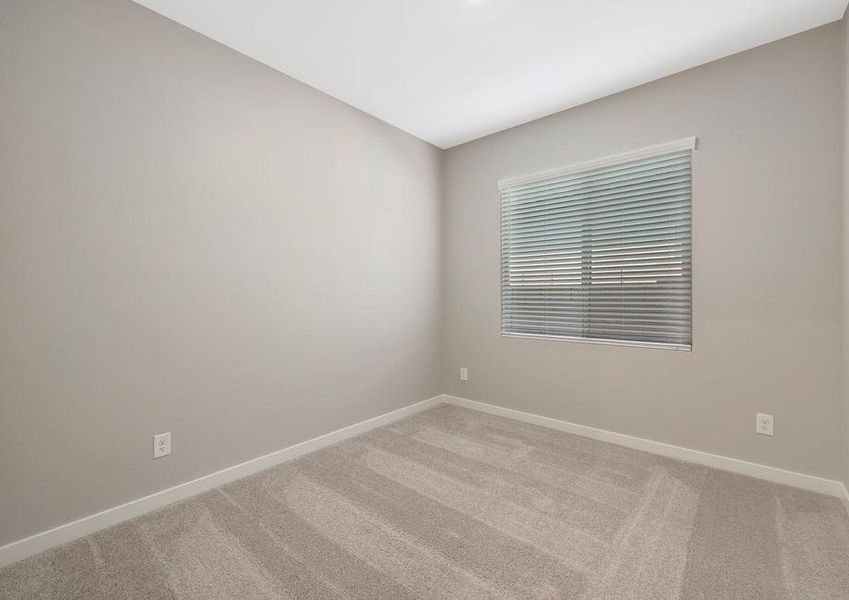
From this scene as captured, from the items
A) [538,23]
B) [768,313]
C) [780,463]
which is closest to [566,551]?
[780,463]

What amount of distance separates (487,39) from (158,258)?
216 centimetres

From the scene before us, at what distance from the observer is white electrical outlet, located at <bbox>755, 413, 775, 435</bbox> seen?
7.22 ft

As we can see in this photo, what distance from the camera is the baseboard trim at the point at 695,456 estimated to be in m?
2.06

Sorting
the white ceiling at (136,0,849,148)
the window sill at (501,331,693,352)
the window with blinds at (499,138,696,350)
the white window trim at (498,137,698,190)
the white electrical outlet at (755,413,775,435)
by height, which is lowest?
the white electrical outlet at (755,413,775,435)

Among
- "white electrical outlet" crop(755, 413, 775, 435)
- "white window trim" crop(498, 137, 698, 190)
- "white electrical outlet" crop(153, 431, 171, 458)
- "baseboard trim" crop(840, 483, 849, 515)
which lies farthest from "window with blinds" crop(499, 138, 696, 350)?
"white electrical outlet" crop(153, 431, 171, 458)

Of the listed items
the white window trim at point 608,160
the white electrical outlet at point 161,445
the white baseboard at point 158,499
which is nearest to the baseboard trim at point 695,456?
the white baseboard at point 158,499

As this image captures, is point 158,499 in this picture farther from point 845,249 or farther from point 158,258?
point 845,249

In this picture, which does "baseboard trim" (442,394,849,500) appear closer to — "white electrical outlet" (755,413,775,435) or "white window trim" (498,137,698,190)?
"white electrical outlet" (755,413,775,435)

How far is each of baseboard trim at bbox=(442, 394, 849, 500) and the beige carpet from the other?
0.25 feet

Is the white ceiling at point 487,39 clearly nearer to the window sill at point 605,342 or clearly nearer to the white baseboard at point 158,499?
the window sill at point 605,342

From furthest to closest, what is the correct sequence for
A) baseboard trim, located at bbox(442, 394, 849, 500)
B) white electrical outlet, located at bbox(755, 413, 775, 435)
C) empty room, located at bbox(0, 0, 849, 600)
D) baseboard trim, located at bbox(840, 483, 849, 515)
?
white electrical outlet, located at bbox(755, 413, 775, 435) < baseboard trim, located at bbox(442, 394, 849, 500) < baseboard trim, located at bbox(840, 483, 849, 515) < empty room, located at bbox(0, 0, 849, 600)

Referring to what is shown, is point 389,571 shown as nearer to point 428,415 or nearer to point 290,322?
point 290,322

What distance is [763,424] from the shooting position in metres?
2.22

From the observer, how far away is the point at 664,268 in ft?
8.36
